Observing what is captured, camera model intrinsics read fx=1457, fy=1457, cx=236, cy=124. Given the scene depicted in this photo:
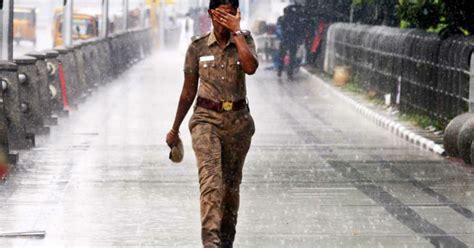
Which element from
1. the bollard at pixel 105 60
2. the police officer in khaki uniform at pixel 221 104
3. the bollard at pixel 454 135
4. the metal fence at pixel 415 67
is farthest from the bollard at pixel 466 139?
the bollard at pixel 105 60

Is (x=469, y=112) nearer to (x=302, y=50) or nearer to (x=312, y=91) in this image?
(x=312, y=91)

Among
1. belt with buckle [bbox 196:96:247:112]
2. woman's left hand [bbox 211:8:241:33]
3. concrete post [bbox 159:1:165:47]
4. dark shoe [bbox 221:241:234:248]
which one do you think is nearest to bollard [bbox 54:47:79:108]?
dark shoe [bbox 221:241:234:248]

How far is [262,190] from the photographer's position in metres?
15.4

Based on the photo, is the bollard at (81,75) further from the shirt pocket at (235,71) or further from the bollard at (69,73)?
the shirt pocket at (235,71)

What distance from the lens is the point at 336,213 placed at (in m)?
13.6

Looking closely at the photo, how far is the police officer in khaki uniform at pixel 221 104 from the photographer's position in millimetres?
9844

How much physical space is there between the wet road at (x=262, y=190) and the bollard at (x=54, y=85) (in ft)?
1.86

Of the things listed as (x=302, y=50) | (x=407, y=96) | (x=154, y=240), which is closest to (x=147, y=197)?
(x=154, y=240)

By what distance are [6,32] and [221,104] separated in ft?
34.2

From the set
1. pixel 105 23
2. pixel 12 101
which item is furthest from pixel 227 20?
pixel 105 23

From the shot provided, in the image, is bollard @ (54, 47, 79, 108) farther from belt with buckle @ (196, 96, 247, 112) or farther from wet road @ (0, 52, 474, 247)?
belt with buckle @ (196, 96, 247, 112)

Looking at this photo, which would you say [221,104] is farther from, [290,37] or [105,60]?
[290,37]

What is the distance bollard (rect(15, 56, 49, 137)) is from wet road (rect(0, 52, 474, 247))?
34 cm

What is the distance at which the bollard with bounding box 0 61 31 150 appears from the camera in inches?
709
